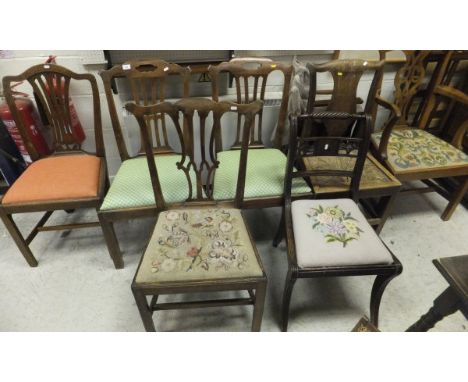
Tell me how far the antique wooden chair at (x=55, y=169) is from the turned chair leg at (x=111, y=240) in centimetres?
11

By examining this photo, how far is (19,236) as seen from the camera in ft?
4.87

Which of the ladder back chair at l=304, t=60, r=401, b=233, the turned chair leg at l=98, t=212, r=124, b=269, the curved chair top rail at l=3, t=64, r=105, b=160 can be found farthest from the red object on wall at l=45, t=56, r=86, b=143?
the ladder back chair at l=304, t=60, r=401, b=233

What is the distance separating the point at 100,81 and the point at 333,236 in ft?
5.55

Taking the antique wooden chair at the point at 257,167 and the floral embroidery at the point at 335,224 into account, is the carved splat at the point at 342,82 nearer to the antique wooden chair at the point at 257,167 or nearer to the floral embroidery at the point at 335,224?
the antique wooden chair at the point at 257,167

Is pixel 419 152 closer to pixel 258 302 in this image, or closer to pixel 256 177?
pixel 256 177

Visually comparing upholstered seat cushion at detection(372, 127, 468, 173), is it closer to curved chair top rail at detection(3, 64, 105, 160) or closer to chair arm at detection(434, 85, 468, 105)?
chair arm at detection(434, 85, 468, 105)

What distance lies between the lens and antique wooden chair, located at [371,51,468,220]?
Answer: 1.63 m

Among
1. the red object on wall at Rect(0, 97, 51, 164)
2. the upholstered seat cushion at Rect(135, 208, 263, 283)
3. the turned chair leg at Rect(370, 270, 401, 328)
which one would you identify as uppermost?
the red object on wall at Rect(0, 97, 51, 164)

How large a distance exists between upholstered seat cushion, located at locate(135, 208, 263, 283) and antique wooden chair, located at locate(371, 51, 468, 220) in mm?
1049

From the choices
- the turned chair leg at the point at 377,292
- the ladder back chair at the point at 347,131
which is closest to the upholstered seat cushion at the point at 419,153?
the ladder back chair at the point at 347,131

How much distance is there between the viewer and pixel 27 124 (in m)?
1.67

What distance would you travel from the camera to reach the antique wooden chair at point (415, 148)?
1635 millimetres

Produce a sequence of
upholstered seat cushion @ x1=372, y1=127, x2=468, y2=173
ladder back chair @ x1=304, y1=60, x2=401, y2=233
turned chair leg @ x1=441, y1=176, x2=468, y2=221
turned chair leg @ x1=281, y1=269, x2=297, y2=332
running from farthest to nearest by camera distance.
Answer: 1. turned chair leg @ x1=441, y1=176, x2=468, y2=221
2. upholstered seat cushion @ x1=372, y1=127, x2=468, y2=173
3. ladder back chair @ x1=304, y1=60, x2=401, y2=233
4. turned chair leg @ x1=281, y1=269, x2=297, y2=332

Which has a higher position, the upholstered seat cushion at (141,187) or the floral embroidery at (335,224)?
the upholstered seat cushion at (141,187)
